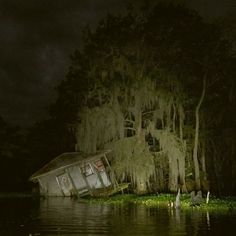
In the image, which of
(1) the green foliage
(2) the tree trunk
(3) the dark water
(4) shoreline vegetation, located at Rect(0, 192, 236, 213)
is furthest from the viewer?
(2) the tree trunk

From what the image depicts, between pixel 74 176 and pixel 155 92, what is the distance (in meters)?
13.7

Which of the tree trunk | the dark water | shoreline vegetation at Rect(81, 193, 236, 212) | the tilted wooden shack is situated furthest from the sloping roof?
the dark water

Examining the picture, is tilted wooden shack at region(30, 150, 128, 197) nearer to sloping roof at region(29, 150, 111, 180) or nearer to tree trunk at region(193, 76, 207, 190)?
sloping roof at region(29, 150, 111, 180)

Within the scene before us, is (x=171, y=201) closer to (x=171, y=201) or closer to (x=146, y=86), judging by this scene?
(x=171, y=201)

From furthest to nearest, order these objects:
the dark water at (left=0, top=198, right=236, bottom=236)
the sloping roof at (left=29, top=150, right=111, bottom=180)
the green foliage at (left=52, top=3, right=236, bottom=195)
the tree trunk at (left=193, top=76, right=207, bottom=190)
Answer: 1. the sloping roof at (left=29, top=150, right=111, bottom=180)
2. the tree trunk at (left=193, top=76, right=207, bottom=190)
3. the green foliage at (left=52, top=3, right=236, bottom=195)
4. the dark water at (left=0, top=198, right=236, bottom=236)

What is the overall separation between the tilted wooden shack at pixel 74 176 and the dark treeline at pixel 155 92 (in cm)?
336

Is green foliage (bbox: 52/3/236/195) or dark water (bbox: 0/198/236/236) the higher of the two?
green foliage (bbox: 52/3/236/195)

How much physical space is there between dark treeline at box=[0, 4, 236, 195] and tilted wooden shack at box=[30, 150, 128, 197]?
3.36m

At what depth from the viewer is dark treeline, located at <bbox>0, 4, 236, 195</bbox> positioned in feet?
148

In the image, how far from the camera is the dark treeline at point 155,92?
4519cm

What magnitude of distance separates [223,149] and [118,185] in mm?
16177

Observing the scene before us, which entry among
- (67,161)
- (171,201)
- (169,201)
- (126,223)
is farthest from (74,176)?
(126,223)

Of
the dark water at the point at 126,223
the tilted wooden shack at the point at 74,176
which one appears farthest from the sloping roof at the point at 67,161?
the dark water at the point at 126,223

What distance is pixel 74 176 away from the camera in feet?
177
